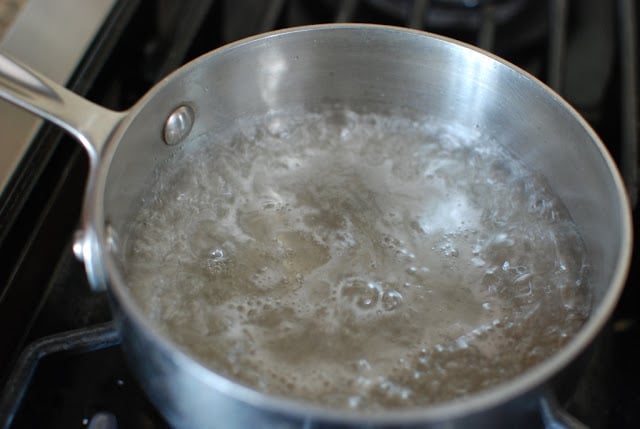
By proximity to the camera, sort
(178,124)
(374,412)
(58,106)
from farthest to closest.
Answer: (178,124), (58,106), (374,412)

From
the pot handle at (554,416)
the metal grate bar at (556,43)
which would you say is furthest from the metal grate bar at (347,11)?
the pot handle at (554,416)

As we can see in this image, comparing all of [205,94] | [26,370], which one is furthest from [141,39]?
[26,370]

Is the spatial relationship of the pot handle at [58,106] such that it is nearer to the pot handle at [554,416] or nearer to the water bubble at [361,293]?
the water bubble at [361,293]

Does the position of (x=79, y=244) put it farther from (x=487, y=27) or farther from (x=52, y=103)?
(x=487, y=27)

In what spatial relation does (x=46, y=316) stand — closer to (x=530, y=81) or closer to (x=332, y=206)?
(x=332, y=206)

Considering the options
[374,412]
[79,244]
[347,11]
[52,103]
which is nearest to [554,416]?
[374,412]
